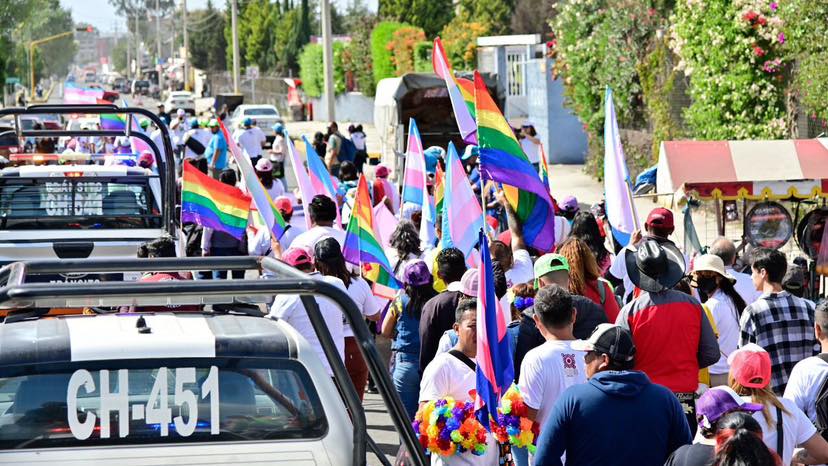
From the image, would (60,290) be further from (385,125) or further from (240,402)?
(385,125)

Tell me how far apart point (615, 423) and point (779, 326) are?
238 cm

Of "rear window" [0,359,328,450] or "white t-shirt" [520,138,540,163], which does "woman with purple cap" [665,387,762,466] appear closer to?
"rear window" [0,359,328,450]

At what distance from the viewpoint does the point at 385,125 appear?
28016mm

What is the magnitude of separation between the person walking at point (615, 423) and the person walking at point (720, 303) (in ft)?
7.82

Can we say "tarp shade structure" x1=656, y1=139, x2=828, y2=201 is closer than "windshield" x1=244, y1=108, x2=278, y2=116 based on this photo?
Yes

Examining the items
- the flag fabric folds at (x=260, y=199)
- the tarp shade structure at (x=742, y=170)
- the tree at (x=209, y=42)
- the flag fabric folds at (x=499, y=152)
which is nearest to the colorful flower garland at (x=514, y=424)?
the flag fabric folds at (x=499, y=152)

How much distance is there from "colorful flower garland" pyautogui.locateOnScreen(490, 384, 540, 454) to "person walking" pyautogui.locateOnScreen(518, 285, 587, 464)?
2.5 inches

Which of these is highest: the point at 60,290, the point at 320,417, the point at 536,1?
the point at 536,1

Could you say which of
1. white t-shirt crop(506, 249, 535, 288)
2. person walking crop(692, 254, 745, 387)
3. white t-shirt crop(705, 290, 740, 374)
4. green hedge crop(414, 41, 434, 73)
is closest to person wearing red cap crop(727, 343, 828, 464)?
person walking crop(692, 254, 745, 387)

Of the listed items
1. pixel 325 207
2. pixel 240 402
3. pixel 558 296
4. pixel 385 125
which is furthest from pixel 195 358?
pixel 385 125

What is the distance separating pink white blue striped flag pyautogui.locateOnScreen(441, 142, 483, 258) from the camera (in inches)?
352

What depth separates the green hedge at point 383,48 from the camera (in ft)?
174

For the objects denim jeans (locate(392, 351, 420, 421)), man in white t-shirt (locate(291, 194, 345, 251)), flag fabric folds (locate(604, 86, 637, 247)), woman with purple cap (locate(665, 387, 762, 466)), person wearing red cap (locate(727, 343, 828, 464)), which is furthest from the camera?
man in white t-shirt (locate(291, 194, 345, 251))

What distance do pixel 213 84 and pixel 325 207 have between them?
88071 mm
